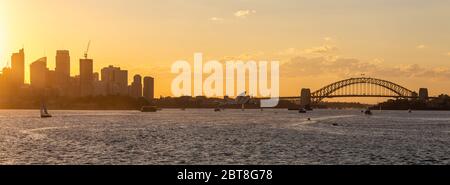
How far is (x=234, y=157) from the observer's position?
57719mm

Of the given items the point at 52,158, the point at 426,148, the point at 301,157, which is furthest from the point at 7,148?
the point at 426,148

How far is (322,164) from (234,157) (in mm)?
9491

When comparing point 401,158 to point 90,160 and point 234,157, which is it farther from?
point 90,160

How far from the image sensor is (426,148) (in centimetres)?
7150
